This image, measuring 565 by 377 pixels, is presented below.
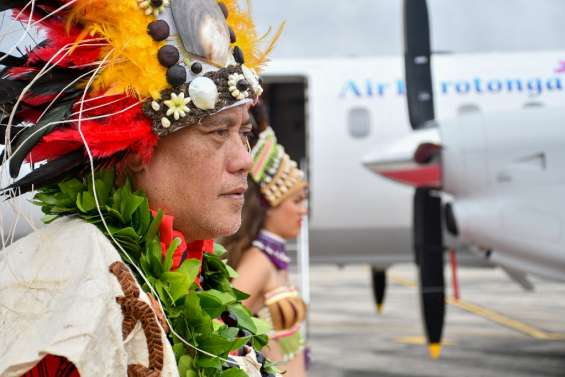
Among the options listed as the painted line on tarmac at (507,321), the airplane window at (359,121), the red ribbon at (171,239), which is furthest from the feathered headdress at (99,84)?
the airplane window at (359,121)

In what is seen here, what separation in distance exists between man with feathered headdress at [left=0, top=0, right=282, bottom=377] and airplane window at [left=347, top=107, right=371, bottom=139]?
8702 mm

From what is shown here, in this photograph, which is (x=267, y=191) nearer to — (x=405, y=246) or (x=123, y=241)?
(x=123, y=241)

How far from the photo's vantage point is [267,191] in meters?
3.90

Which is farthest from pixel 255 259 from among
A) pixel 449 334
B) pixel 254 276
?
pixel 449 334

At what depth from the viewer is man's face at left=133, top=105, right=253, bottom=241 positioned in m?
1.58

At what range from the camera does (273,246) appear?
3877 millimetres

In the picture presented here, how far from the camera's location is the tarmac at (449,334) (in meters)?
8.38

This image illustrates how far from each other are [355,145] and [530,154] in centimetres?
378

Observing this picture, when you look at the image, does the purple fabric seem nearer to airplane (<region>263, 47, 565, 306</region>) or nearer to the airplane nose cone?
the airplane nose cone

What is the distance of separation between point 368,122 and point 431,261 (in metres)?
3.07

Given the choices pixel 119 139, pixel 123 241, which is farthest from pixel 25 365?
pixel 119 139

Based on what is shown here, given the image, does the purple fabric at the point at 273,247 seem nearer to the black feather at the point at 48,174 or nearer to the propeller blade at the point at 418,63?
the black feather at the point at 48,174

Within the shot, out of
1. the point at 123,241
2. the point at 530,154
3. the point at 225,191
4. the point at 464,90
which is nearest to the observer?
the point at 123,241

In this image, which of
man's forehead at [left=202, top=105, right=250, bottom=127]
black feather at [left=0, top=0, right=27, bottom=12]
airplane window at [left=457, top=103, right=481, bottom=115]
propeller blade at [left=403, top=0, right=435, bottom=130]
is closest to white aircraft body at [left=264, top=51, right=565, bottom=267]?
airplane window at [left=457, top=103, right=481, bottom=115]
